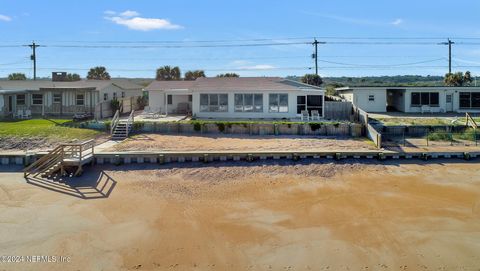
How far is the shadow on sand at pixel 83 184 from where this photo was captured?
16.1 meters

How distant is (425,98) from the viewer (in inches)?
1330

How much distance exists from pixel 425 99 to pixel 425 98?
0.08 m

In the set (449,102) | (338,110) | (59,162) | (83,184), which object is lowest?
(83,184)

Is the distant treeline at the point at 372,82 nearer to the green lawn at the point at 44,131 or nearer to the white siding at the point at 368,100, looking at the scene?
the white siding at the point at 368,100

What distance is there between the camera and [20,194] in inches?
625

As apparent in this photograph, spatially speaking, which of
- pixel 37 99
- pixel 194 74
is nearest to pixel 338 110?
pixel 37 99

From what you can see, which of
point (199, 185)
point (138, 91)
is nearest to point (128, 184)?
point (199, 185)

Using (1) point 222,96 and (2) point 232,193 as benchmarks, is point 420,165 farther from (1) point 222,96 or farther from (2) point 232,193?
(1) point 222,96

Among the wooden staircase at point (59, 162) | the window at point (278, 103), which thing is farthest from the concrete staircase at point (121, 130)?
the window at point (278, 103)

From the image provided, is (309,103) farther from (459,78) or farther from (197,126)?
(459,78)

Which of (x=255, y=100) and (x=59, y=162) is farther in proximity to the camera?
(x=255, y=100)

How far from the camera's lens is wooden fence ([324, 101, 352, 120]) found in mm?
29438

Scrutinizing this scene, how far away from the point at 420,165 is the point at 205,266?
13534 mm

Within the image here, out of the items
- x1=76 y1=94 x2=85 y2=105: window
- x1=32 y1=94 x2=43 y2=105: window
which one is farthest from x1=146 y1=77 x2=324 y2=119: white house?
x1=32 y1=94 x2=43 y2=105: window
